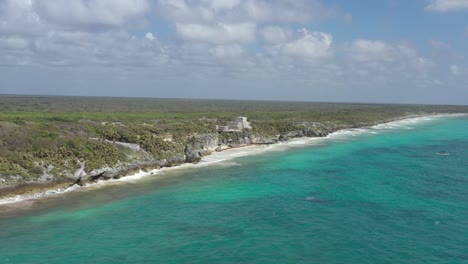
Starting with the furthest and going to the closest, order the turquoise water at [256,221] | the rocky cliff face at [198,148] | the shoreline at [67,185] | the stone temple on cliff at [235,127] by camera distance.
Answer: the stone temple on cliff at [235,127]
the rocky cliff face at [198,148]
the shoreline at [67,185]
the turquoise water at [256,221]

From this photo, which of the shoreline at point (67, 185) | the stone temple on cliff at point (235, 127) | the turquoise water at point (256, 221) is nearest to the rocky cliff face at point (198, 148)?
the shoreline at point (67, 185)

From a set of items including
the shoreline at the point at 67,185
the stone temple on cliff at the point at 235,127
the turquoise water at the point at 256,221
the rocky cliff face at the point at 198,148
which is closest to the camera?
the turquoise water at the point at 256,221

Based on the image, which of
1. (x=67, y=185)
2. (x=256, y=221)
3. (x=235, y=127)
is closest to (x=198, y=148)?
(x=235, y=127)

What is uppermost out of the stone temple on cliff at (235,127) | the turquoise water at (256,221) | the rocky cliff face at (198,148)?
the stone temple on cliff at (235,127)

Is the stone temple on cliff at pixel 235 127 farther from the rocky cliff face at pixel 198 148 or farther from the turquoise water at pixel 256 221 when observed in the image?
the turquoise water at pixel 256 221

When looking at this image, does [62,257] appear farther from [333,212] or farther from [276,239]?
[333,212]

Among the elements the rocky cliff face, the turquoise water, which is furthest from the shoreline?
the turquoise water

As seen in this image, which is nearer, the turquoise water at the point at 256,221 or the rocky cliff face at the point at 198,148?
the turquoise water at the point at 256,221

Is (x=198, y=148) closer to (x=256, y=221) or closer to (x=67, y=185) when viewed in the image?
(x=67, y=185)

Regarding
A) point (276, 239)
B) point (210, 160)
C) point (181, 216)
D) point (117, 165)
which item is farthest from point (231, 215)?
point (210, 160)

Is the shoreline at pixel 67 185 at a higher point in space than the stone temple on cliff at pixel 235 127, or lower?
lower
